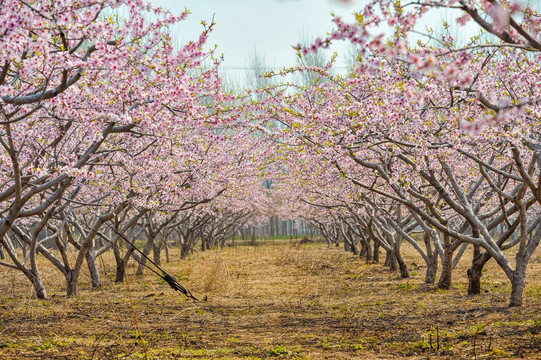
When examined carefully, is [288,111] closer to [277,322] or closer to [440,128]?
[440,128]

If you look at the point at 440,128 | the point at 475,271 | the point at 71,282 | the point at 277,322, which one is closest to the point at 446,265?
the point at 475,271

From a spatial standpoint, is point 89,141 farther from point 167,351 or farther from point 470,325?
point 470,325

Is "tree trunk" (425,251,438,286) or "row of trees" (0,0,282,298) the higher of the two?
"row of trees" (0,0,282,298)

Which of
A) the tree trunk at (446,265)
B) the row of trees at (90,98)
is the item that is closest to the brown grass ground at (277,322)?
the tree trunk at (446,265)

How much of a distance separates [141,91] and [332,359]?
4.36 m

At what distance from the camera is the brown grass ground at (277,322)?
6176mm

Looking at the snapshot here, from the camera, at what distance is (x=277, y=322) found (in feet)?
28.7

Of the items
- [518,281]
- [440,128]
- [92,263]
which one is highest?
[440,128]

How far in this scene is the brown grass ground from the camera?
20.3 ft

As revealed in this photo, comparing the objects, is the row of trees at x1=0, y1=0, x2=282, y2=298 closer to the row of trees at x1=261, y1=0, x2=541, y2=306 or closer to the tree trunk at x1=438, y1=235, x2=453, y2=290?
the row of trees at x1=261, y1=0, x2=541, y2=306

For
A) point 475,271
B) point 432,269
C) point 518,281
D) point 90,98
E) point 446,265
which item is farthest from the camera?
point 432,269

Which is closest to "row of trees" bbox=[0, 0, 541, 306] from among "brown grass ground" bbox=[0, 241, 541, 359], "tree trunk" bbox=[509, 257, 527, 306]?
"tree trunk" bbox=[509, 257, 527, 306]

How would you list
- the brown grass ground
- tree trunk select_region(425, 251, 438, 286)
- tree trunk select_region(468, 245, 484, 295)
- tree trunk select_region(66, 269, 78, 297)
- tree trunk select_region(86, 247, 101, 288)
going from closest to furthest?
the brown grass ground
tree trunk select_region(468, 245, 484, 295)
tree trunk select_region(66, 269, 78, 297)
tree trunk select_region(86, 247, 101, 288)
tree trunk select_region(425, 251, 438, 286)

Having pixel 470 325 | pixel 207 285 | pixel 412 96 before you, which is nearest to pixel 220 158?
pixel 207 285
